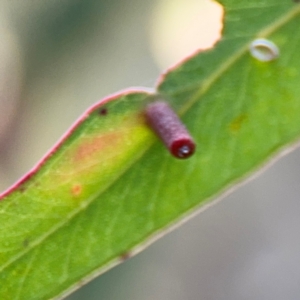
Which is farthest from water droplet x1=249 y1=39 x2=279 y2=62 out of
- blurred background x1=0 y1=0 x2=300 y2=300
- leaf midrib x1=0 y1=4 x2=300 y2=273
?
blurred background x1=0 y1=0 x2=300 y2=300

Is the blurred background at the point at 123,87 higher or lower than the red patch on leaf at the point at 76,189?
lower

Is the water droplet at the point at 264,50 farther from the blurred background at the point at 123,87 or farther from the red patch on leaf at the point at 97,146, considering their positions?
the blurred background at the point at 123,87

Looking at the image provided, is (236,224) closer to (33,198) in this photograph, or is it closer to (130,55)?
(130,55)

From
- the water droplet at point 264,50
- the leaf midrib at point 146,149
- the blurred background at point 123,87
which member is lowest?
the blurred background at point 123,87

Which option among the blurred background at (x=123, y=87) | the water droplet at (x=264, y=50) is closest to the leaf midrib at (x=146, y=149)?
the water droplet at (x=264, y=50)

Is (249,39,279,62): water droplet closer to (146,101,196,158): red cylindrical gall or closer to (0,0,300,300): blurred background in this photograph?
(146,101,196,158): red cylindrical gall

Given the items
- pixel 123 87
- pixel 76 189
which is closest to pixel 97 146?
pixel 76 189
